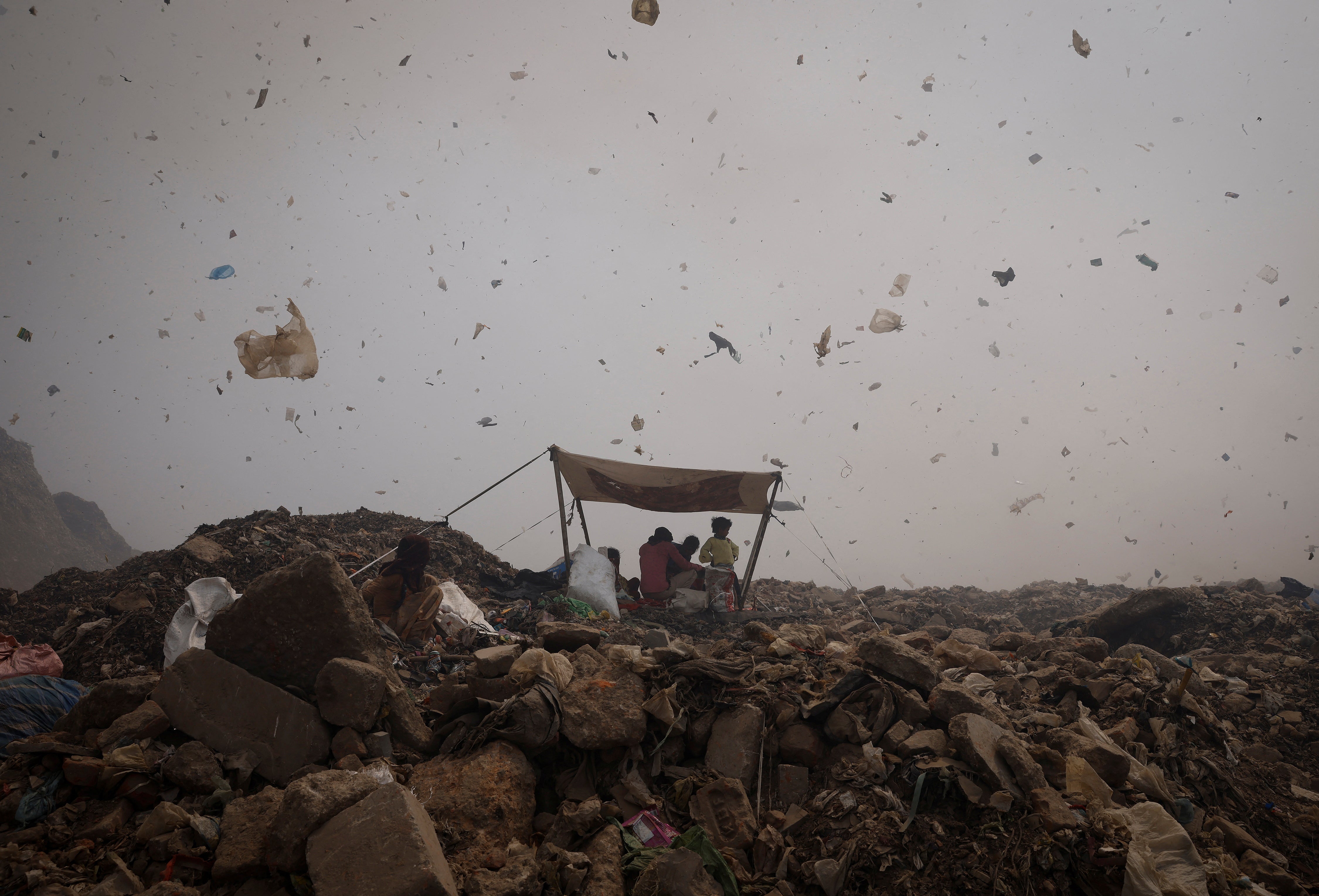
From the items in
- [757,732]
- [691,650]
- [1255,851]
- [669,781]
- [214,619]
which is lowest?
[1255,851]

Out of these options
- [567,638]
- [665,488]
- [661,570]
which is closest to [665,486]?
[665,488]

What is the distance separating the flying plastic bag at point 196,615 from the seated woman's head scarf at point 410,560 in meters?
1.46

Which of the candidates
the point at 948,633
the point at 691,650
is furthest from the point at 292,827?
the point at 948,633

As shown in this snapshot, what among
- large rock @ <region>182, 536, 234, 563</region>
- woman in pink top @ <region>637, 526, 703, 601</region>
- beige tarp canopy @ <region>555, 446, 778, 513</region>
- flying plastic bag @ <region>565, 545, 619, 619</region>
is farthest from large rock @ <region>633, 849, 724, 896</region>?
large rock @ <region>182, 536, 234, 563</region>

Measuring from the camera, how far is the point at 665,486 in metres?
9.09

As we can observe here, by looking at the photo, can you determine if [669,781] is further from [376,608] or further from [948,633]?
[948,633]

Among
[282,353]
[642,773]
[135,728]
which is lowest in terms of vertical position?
[642,773]

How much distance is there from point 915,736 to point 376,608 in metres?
5.64

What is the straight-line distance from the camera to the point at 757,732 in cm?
367

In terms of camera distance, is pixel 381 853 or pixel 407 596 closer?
pixel 381 853

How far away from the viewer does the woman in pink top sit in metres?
9.27

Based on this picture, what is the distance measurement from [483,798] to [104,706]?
2.41m

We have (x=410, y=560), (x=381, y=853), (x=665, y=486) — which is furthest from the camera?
(x=665, y=486)

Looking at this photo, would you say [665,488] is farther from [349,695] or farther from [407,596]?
[349,695]
